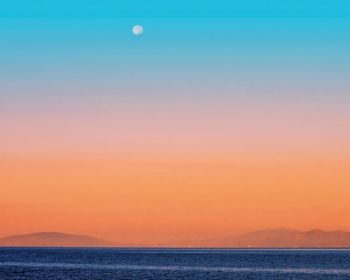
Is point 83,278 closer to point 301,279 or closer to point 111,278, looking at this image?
point 111,278

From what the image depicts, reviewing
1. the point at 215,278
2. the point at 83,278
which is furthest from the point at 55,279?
the point at 215,278

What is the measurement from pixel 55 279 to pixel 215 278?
47.0 ft

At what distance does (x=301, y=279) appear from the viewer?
60094 mm

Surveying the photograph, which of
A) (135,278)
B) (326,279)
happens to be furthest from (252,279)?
(135,278)

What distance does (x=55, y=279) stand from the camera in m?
54.9

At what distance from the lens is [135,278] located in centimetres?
5691

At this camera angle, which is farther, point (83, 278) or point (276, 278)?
point (276, 278)

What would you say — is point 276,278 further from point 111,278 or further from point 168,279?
point 111,278

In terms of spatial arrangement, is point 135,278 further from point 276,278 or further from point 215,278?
point 276,278

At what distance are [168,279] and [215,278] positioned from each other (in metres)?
5.06

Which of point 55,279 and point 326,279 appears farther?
point 326,279

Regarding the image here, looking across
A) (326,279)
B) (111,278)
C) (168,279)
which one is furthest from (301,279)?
(111,278)

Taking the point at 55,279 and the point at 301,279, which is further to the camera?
the point at 301,279

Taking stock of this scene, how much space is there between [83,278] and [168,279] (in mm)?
7143
